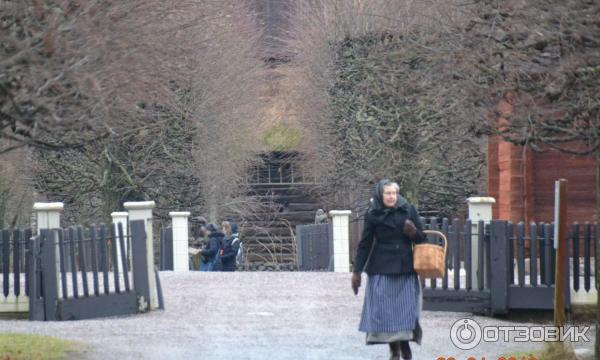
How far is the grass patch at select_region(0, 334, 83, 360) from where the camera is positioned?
39.8 feet

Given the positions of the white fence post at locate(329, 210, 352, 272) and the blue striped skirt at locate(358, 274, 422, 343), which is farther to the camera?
the white fence post at locate(329, 210, 352, 272)

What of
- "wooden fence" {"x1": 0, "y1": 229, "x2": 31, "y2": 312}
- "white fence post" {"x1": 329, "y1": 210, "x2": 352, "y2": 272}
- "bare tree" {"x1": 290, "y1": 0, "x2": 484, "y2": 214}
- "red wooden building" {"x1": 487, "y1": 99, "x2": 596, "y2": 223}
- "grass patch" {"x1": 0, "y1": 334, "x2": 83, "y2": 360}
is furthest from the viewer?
"bare tree" {"x1": 290, "y1": 0, "x2": 484, "y2": 214}

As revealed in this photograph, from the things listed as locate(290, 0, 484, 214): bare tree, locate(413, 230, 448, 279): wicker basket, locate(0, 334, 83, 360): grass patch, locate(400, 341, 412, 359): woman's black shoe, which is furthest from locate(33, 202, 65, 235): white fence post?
locate(290, 0, 484, 214): bare tree

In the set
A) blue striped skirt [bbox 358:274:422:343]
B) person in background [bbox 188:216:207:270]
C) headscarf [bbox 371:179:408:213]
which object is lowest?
person in background [bbox 188:216:207:270]

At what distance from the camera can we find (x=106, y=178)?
36.9 meters

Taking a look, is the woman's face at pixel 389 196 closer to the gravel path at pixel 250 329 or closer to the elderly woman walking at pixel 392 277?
the elderly woman walking at pixel 392 277

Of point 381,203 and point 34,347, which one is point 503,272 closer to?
point 381,203

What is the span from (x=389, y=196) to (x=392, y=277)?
70 cm

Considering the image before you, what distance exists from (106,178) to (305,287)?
16496mm

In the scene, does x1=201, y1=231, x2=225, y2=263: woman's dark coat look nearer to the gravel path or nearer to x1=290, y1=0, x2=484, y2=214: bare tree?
x1=290, y1=0, x2=484, y2=214: bare tree

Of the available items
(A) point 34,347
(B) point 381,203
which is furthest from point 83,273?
(B) point 381,203

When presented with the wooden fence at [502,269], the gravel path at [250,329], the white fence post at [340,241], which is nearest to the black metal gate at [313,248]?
the white fence post at [340,241]

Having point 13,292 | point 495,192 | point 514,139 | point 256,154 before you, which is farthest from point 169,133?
point 514,139

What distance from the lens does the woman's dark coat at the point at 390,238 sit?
11.9 meters
